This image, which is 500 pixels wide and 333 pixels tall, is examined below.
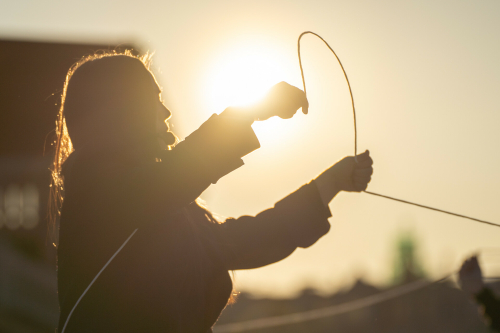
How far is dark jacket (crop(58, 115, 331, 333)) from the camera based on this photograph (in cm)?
96

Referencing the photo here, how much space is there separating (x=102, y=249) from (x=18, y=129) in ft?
35.4

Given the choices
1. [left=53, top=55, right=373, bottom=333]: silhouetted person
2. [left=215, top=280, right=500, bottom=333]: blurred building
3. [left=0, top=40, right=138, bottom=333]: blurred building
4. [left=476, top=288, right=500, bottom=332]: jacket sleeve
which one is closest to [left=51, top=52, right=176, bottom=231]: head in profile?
[left=53, top=55, right=373, bottom=333]: silhouetted person

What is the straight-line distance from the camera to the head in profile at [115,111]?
1.08 m

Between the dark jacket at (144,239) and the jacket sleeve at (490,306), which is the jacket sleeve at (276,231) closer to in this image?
the dark jacket at (144,239)

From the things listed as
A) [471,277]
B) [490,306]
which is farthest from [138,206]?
[471,277]

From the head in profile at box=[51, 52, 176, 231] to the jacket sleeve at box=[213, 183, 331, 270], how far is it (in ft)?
1.09

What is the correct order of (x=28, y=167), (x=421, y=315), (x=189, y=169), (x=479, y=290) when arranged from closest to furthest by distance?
1. (x=189, y=169)
2. (x=479, y=290)
3. (x=421, y=315)
4. (x=28, y=167)

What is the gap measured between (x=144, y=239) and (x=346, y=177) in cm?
58

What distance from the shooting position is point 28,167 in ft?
36.0

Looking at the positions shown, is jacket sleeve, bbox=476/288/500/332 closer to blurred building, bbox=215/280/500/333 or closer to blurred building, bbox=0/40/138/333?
blurred building, bbox=215/280/500/333

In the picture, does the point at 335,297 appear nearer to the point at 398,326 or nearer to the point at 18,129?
the point at 18,129

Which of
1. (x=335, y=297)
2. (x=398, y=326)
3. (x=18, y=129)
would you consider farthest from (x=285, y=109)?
(x=335, y=297)

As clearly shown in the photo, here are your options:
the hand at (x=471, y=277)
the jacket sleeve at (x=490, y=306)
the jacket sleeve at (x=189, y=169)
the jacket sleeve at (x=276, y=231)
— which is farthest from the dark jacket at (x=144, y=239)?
the hand at (x=471, y=277)

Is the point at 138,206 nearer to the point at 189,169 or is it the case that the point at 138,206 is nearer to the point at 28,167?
the point at 189,169
